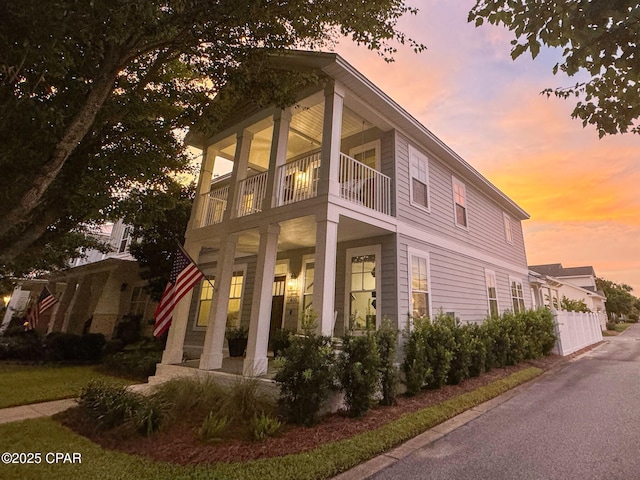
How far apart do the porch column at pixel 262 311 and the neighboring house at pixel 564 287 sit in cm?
1541

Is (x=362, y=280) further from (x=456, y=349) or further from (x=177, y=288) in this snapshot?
(x=177, y=288)

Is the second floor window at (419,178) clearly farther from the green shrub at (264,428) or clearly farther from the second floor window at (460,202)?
the green shrub at (264,428)

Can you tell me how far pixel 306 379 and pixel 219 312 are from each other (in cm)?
374

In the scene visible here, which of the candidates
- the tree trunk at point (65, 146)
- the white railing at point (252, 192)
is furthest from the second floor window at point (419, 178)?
the tree trunk at point (65, 146)

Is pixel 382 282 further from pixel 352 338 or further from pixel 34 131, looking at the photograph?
pixel 34 131

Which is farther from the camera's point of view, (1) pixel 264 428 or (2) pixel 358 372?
(2) pixel 358 372

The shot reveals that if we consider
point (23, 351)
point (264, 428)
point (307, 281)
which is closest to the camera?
point (264, 428)

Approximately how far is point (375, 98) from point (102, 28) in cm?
568

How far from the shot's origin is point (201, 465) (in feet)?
11.7

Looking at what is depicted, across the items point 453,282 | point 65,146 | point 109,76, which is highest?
point 109,76

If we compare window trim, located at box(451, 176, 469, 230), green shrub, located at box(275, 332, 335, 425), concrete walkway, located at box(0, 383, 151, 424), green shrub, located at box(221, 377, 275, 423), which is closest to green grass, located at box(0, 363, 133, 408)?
concrete walkway, located at box(0, 383, 151, 424)

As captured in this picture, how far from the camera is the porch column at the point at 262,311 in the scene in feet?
20.9

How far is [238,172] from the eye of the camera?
29.0ft

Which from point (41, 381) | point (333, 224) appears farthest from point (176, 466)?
point (41, 381)
